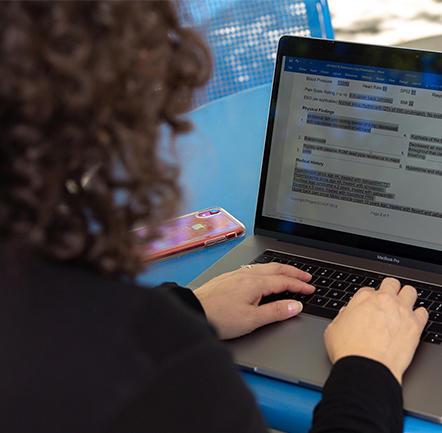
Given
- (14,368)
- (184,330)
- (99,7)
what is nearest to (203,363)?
(184,330)

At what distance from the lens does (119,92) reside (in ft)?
1.23

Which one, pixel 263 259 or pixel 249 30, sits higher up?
pixel 249 30

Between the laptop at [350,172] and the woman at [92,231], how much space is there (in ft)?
1.39

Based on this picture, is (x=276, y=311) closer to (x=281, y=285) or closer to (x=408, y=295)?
(x=281, y=285)

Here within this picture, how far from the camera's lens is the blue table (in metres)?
0.65

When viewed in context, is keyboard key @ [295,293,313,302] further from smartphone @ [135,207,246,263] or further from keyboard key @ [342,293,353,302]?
smartphone @ [135,207,246,263]

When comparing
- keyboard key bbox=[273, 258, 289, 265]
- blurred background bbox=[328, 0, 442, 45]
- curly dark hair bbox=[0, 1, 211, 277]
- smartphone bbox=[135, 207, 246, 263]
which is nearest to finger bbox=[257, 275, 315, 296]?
keyboard key bbox=[273, 258, 289, 265]

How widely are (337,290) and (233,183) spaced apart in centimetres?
46

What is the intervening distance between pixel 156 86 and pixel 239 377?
241 millimetres

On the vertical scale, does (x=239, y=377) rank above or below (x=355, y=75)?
below

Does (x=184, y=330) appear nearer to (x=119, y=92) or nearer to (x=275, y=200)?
(x=119, y=92)

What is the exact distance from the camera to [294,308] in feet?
2.53

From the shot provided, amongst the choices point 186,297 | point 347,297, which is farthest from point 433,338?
point 186,297

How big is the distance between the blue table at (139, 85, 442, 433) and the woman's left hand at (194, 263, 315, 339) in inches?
3.2
